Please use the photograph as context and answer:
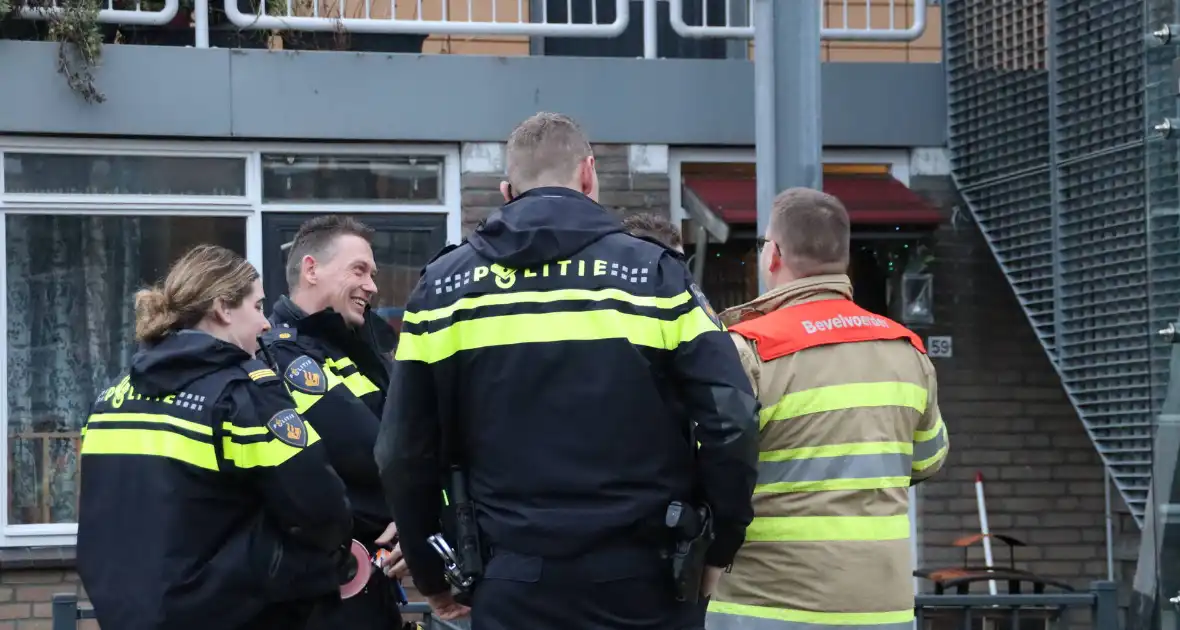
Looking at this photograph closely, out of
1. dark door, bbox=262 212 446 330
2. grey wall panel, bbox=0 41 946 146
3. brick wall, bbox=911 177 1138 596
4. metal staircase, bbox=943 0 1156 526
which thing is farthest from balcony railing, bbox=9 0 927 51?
brick wall, bbox=911 177 1138 596

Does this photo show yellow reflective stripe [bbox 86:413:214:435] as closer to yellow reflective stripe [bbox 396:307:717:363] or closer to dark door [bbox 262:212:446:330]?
yellow reflective stripe [bbox 396:307:717:363]

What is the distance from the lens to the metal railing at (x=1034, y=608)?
5.78 metres

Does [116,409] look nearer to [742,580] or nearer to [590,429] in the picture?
[590,429]

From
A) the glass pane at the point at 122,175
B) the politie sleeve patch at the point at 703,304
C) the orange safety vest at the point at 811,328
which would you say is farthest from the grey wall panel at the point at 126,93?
the politie sleeve patch at the point at 703,304

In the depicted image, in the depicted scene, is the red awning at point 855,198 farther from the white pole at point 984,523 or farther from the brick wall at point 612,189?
the white pole at point 984,523

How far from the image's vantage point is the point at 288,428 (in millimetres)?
4125

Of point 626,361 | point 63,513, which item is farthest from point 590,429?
point 63,513

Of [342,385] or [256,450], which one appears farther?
[342,385]

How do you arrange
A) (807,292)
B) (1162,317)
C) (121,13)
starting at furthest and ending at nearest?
(121,13), (1162,317), (807,292)

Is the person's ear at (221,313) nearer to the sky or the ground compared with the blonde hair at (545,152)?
nearer to the ground

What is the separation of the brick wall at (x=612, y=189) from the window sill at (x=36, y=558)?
2556 mm

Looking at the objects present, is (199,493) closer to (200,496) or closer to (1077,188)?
(200,496)

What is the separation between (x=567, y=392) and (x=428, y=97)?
16.3ft

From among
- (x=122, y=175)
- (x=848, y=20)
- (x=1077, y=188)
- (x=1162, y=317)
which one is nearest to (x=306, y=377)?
(x=1162, y=317)
